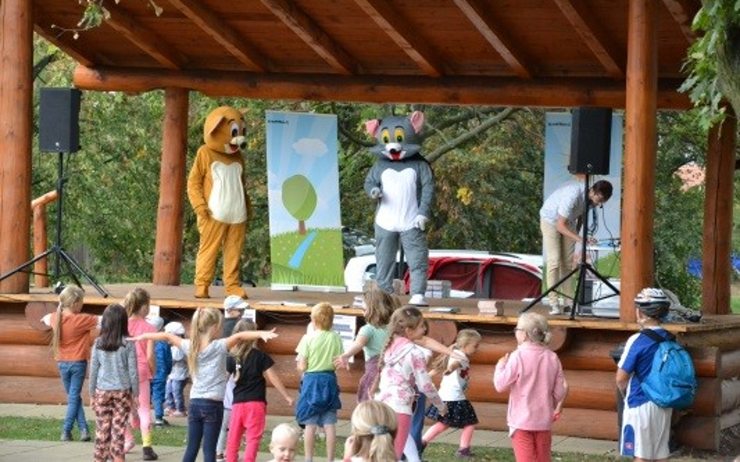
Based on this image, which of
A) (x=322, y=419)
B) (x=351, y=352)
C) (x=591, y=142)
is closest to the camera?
(x=351, y=352)

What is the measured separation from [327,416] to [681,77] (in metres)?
7.87

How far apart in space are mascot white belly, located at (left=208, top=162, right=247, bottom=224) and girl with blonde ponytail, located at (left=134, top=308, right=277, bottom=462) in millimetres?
6235

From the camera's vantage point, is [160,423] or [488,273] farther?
[488,273]

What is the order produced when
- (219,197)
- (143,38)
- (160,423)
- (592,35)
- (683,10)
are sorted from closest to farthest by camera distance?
1. (160,423)
2. (683,10)
3. (592,35)
4. (219,197)
5. (143,38)

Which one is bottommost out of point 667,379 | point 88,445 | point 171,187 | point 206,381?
point 88,445

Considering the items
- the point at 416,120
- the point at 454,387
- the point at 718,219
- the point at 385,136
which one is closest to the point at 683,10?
the point at 416,120

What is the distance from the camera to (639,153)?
1603cm

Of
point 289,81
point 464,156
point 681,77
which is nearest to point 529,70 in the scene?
point 681,77

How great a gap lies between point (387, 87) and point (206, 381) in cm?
890

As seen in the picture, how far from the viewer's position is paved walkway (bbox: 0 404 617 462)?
14.4 m

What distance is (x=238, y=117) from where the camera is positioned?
18922mm

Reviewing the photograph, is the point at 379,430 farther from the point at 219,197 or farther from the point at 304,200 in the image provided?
the point at 304,200

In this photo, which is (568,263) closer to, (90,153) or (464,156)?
(464,156)

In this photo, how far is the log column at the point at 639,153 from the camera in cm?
1603
